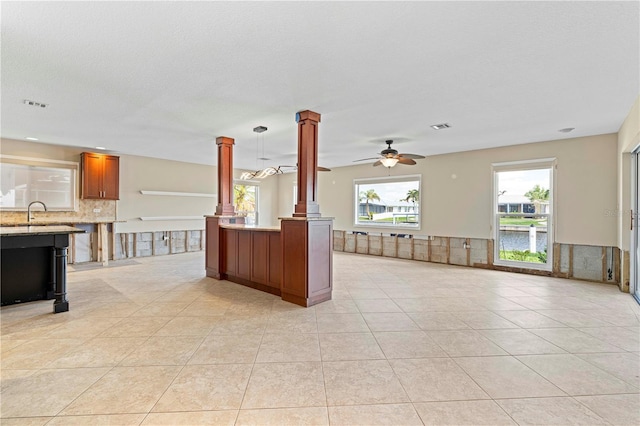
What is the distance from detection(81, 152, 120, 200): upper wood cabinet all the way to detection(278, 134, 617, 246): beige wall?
574cm

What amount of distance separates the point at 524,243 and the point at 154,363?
6.75m

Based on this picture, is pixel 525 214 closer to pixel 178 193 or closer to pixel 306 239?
pixel 306 239

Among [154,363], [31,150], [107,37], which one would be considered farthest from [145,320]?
[31,150]

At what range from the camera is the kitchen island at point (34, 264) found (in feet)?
11.4

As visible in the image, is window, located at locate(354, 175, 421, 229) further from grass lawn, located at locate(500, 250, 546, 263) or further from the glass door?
the glass door

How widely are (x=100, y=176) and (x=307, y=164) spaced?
5628 mm

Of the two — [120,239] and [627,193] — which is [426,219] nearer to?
[627,193]

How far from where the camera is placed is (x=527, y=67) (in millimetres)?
2869

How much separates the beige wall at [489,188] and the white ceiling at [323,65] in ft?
2.16

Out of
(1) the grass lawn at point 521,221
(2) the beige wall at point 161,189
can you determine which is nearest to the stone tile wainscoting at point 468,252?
(1) the grass lawn at point 521,221

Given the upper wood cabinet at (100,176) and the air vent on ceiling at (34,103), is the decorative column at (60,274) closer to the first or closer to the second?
the air vent on ceiling at (34,103)

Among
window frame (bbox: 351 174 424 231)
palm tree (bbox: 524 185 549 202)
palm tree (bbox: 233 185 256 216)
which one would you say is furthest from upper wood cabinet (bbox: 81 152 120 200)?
palm tree (bbox: 524 185 549 202)

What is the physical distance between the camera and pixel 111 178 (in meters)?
7.02

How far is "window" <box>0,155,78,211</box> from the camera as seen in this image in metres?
5.93
